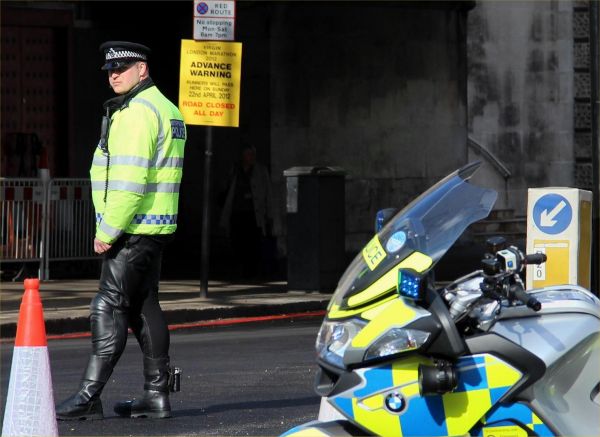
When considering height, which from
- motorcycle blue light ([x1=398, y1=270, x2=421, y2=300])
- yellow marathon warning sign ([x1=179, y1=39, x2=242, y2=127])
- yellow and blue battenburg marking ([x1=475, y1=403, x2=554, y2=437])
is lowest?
yellow and blue battenburg marking ([x1=475, y1=403, x2=554, y2=437])

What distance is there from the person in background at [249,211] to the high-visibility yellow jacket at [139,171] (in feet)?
31.1

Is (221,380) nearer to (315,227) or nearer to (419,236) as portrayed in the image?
(419,236)

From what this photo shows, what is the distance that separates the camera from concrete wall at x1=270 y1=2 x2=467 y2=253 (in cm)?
1900

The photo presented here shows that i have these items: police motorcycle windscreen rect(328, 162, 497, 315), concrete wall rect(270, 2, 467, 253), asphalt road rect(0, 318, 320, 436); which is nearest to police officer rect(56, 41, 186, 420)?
asphalt road rect(0, 318, 320, 436)

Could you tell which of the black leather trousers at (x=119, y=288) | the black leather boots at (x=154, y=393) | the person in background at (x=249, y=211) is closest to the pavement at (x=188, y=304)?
the person in background at (x=249, y=211)

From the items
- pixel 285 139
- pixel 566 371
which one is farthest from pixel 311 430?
pixel 285 139

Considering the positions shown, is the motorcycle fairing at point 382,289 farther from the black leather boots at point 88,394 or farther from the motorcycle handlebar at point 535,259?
the black leather boots at point 88,394

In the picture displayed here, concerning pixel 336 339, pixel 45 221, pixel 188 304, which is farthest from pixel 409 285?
pixel 45 221

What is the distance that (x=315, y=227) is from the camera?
609 inches

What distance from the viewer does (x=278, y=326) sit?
1337 cm

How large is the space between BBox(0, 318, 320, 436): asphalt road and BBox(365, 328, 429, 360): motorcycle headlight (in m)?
2.99

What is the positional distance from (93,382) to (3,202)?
9.24 m

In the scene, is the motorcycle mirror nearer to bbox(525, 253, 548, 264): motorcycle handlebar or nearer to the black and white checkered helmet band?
bbox(525, 253, 548, 264): motorcycle handlebar

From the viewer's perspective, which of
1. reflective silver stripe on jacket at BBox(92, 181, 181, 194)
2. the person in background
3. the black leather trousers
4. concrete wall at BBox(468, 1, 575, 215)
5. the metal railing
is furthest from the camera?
concrete wall at BBox(468, 1, 575, 215)
